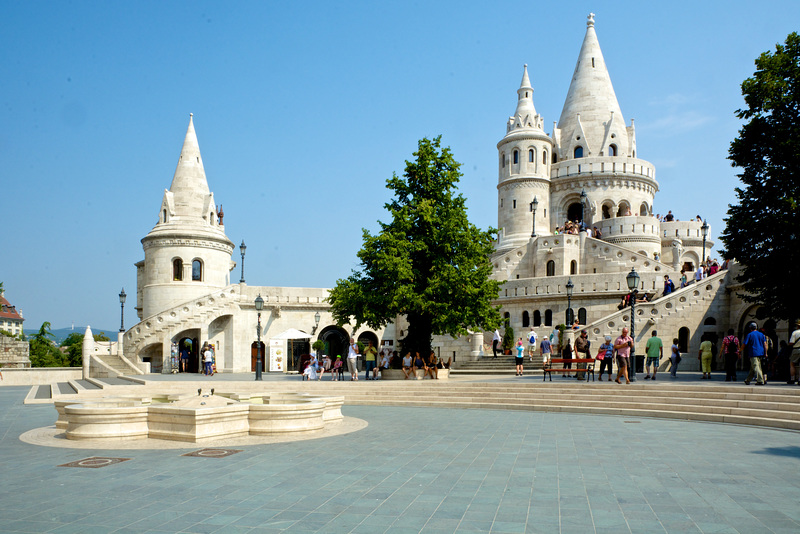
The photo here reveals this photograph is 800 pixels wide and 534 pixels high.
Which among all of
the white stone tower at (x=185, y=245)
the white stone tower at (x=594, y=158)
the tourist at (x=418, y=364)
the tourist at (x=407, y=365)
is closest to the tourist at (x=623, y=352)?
the tourist at (x=418, y=364)

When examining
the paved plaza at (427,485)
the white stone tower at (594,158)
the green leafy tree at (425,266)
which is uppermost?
the white stone tower at (594,158)

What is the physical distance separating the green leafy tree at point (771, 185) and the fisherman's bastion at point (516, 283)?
8034 millimetres

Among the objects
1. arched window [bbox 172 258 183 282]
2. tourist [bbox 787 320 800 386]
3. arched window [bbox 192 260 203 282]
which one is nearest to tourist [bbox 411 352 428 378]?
tourist [bbox 787 320 800 386]

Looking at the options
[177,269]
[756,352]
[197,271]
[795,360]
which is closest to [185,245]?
[177,269]

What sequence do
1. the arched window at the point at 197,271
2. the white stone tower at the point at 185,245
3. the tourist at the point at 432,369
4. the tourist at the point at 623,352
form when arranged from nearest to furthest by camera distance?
the tourist at the point at 623,352 → the tourist at the point at 432,369 → the white stone tower at the point at 185,245 → the arched window at the point at 197,271

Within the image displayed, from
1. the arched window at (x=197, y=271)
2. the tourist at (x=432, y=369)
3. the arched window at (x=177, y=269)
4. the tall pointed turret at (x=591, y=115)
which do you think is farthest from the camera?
the tall pointed turret at (x=591, y=115)

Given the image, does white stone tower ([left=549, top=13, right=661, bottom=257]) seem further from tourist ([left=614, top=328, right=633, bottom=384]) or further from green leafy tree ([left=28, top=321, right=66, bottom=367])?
green leafy tree ([left=28, top=321, right=66, bottom=367])

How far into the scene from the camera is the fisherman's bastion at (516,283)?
3044cm

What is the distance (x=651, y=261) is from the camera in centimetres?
4184

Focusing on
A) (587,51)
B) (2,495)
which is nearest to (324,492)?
(2,495)

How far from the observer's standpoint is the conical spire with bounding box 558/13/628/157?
Answer: 5784 cm

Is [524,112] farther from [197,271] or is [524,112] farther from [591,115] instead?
[197,271]

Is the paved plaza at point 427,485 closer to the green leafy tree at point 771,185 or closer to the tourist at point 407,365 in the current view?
the green leafy tree at point 771,185

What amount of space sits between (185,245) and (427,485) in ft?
110
